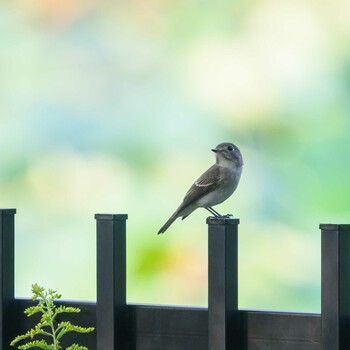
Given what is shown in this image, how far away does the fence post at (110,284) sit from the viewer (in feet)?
10.2

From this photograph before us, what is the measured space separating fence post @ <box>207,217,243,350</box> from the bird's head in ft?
7.40

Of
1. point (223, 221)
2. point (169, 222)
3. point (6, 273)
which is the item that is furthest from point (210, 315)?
point (169, 222)

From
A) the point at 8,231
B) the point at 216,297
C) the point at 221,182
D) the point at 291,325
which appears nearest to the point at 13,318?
the point at 8,231

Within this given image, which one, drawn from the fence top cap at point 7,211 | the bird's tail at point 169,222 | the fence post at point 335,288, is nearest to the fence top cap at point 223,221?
the fence post at point 335,288

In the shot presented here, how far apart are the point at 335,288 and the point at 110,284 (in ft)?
2.57

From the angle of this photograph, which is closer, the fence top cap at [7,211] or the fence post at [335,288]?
the fence post at [335,288]

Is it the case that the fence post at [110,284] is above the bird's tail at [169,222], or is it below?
below

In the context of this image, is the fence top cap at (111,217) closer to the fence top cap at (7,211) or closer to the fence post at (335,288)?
the fence top cap at (7,211)

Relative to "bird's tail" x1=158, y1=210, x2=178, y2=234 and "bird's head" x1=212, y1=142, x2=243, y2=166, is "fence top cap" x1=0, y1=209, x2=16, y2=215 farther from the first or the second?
"bird's head" x1=212, y1=142, x2=243, y2=166

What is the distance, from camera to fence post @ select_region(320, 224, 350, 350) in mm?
2719

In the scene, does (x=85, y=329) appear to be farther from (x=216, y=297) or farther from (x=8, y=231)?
(x=8, y=231)

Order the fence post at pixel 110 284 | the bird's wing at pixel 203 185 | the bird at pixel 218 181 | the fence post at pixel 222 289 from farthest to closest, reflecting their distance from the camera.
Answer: the bird at pixel 218 181, the bird's wing at pixel 203 185, the fence post at pixel 110 284, the fence post at pixel 222 289

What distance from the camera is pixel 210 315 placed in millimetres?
2902

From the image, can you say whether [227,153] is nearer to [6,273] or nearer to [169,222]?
[169,222]
